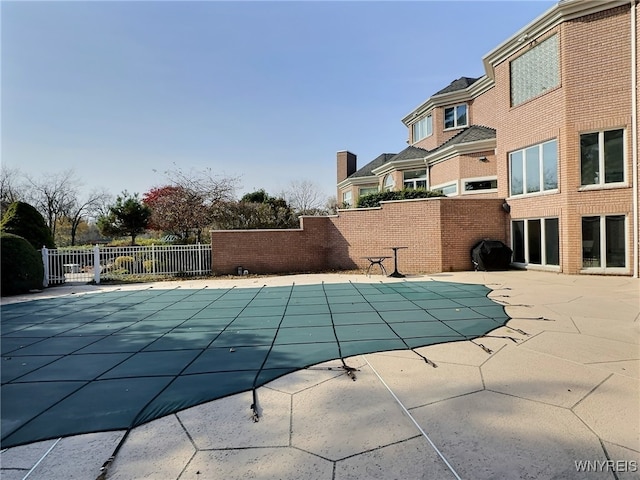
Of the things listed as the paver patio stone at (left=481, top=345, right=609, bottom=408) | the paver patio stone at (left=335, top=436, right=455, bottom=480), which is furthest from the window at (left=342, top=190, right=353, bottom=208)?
the paver patio stone at (left=335, top=436, right=455, bottom=480)

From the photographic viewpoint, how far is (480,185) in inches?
604

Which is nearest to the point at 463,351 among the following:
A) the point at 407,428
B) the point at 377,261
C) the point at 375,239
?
the point at 407,428

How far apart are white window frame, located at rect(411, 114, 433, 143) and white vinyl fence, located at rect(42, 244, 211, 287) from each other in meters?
15.9

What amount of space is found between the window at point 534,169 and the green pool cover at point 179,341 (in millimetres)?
5349

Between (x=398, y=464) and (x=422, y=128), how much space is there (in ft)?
Answer: 75.0

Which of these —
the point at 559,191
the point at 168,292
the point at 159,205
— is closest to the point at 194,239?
the point at 159,205

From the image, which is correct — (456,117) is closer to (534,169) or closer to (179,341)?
(534,169)

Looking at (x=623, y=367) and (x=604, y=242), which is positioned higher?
(x=604, y=242)

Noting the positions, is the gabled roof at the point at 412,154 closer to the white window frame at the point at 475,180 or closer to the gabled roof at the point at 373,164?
the white window frame at the point at 475,180

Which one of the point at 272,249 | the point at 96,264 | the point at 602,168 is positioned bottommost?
the point at 96,264

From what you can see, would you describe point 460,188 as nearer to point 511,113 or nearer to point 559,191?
point 511,113

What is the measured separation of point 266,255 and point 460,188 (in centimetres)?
976

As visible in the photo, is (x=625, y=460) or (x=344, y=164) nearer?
(x=625, y=460)

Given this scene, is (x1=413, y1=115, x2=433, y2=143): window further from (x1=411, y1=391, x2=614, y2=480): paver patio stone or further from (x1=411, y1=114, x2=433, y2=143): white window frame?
(x1=411, y1=391, x2=614, y2=480): paver patio stone
